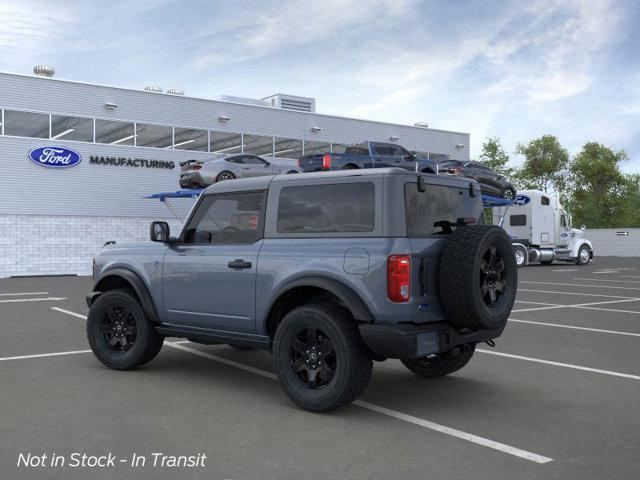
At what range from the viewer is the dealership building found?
26.4 m

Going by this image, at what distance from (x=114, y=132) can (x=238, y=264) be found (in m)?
24.4

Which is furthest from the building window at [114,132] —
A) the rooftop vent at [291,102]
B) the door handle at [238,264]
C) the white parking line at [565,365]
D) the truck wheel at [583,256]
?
the door handle at [238,264]

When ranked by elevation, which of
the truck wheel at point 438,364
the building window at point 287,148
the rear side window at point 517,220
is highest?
the building window at point 287,148

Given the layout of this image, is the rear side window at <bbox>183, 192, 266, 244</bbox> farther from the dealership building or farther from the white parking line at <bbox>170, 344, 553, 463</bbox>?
the dealership building

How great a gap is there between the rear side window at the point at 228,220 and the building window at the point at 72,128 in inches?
900

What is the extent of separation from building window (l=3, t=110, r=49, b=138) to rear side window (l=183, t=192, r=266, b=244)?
22.6m

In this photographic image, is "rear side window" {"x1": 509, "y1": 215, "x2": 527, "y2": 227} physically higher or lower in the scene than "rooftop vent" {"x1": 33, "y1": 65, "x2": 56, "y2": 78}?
lower

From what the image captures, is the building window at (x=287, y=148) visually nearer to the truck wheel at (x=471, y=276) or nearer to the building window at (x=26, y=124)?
the building window at (x=26, y=124)

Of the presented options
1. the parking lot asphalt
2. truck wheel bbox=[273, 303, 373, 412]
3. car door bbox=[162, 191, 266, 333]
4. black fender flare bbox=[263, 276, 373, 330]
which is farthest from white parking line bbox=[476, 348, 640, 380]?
car door bbox=[162, 191, 266, 333]

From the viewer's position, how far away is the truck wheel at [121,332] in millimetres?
6922

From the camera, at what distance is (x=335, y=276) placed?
17.6 feet

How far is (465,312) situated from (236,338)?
2120 mm

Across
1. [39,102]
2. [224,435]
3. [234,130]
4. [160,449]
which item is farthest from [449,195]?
[234,130]

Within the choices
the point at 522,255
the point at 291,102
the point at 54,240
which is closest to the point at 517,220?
the point at 522,255
